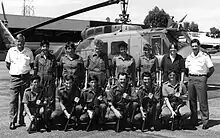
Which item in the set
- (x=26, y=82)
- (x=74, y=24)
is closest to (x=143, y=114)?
(x=26, y=82)

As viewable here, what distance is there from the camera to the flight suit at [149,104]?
6227mm

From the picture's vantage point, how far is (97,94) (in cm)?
641

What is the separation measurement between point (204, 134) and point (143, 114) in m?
1.16

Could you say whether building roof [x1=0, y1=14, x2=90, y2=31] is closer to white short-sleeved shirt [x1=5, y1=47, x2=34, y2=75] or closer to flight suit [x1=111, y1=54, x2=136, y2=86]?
white short-sleeved shirt [x1=5, y1=47, x2=34, y2=75]

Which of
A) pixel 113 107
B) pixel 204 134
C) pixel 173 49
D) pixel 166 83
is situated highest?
pixel 173 49

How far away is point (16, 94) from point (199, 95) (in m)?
3.65

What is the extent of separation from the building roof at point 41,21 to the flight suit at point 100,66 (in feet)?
107

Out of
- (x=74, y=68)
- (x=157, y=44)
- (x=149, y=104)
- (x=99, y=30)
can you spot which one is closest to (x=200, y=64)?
(x=149, y=104)

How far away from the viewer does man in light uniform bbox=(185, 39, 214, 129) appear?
645 cm

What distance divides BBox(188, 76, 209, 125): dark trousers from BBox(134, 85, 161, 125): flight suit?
28.6 inches

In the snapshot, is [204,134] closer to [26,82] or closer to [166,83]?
[166,83]

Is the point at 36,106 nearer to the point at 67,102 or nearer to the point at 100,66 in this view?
the point at 67,102

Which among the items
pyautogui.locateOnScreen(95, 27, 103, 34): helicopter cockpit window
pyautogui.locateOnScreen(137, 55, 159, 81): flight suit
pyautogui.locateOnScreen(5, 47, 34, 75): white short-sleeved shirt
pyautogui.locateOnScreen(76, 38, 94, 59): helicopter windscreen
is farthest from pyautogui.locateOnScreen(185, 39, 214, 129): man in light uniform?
pyautogui.locateOnScreen(95, 27, 103, 34): helicopter cockpit window

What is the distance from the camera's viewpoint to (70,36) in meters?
43.4
